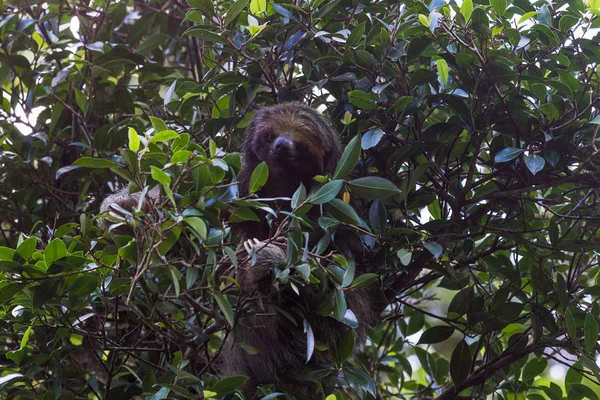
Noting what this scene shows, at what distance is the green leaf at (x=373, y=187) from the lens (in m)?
3.26

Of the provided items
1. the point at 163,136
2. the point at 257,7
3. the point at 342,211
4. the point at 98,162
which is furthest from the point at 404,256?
the point at 257,7

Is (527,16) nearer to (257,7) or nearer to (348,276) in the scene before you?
Answer: (257,7)

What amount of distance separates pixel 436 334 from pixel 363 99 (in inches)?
64.4

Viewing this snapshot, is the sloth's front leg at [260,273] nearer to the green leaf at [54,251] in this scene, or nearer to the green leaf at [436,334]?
the green leaf at [54,251]

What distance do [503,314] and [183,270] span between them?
74.6 inches

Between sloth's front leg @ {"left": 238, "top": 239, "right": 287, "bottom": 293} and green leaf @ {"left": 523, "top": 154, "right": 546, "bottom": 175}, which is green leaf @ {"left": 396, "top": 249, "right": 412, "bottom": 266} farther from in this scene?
green leaf @ {"left": 523, "top": 154, "right": 546, "bottom": 175}

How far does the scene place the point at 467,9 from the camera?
3.46 meters

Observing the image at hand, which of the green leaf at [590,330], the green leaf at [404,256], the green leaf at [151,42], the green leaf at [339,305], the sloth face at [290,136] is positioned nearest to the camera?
the green leaf at [339,305]

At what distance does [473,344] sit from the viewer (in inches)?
184

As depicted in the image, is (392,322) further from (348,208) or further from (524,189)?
(348,208)

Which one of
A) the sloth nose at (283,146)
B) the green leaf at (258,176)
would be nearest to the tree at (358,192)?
the green leaf at (258,176)

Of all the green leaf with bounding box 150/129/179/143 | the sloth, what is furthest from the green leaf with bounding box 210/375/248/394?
the green leaf with bounding box 150/129/179/143

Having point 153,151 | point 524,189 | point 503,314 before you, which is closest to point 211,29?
point 153,151

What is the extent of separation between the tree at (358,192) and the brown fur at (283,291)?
0.14 m
